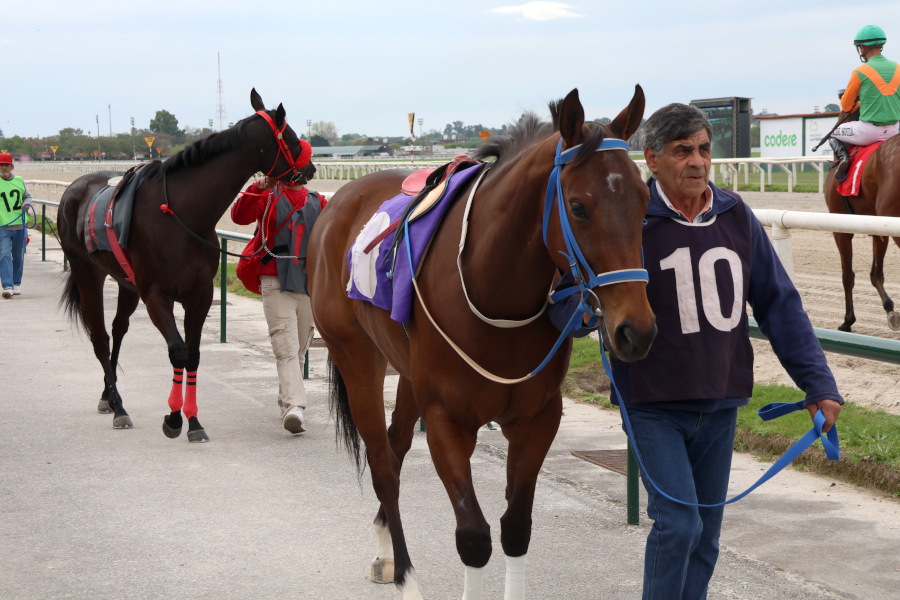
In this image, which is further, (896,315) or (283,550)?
(896,315)

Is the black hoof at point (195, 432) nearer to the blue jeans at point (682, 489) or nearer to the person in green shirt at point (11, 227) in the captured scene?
the blue jeans at point (682, 489)

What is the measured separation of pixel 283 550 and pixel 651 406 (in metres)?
2.19

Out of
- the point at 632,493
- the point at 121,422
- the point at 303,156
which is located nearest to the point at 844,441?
the point at 632,493

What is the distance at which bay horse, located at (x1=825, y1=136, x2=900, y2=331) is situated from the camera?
8.14m

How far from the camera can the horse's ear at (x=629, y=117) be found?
9.04 ft

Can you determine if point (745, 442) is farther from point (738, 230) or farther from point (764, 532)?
point (738, 230)

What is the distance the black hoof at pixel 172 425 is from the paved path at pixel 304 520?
136mm

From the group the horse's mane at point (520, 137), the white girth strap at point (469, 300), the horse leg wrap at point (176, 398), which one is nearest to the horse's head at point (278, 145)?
the horse leg wrap at point (176, 398)

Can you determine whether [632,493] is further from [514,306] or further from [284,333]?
A: [284,333]

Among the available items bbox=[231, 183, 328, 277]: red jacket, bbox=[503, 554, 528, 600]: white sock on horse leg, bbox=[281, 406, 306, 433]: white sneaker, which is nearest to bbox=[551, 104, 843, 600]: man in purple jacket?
bbox=[503, 554, 528, 600]: white sock on horse leg

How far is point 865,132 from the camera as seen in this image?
8.76 metres

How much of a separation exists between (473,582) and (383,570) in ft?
2.94

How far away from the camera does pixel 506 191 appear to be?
297cm

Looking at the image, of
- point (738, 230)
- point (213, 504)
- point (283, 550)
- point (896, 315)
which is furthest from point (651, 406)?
point (896, 315)
